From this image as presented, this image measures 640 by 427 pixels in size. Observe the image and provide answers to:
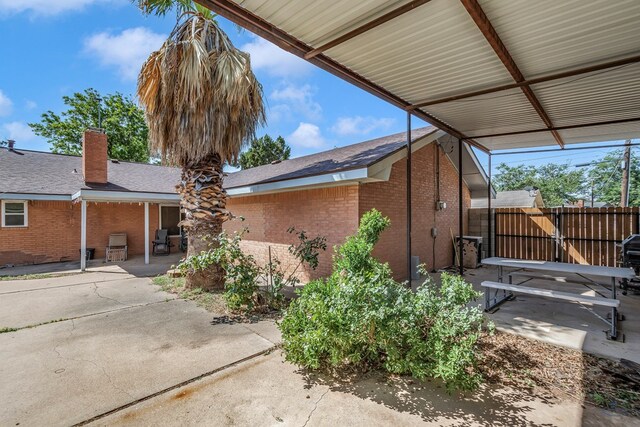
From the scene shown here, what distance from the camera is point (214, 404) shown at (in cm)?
282

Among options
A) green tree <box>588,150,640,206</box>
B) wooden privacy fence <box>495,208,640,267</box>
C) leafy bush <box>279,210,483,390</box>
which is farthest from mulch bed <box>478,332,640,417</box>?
green tree <box>588,150,640,206</box>

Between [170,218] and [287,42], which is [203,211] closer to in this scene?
[287,42]

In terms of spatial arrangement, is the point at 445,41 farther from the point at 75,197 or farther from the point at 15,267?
the point at 15,267

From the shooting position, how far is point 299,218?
8.26m

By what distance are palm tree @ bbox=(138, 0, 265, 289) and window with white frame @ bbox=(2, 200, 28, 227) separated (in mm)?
8794

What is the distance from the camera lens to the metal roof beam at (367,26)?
10.3 feet

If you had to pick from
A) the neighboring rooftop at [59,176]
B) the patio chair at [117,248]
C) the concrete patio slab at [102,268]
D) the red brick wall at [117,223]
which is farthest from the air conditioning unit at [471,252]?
the red brick wall at [117,223]

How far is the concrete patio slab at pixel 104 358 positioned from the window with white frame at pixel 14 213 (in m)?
9.69

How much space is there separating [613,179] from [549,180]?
59.7 feet

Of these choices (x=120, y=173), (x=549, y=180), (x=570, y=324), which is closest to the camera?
(x=570, y=324)

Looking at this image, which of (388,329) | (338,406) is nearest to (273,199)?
(388,329)

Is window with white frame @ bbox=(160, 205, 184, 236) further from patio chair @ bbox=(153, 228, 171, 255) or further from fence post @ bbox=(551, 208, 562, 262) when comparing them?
fence post @ bbox=(551, 208, 562, 262)

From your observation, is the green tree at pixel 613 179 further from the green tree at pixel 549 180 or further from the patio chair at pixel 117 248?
the patio chair at pixel 117 248

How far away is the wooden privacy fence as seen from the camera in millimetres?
9258
